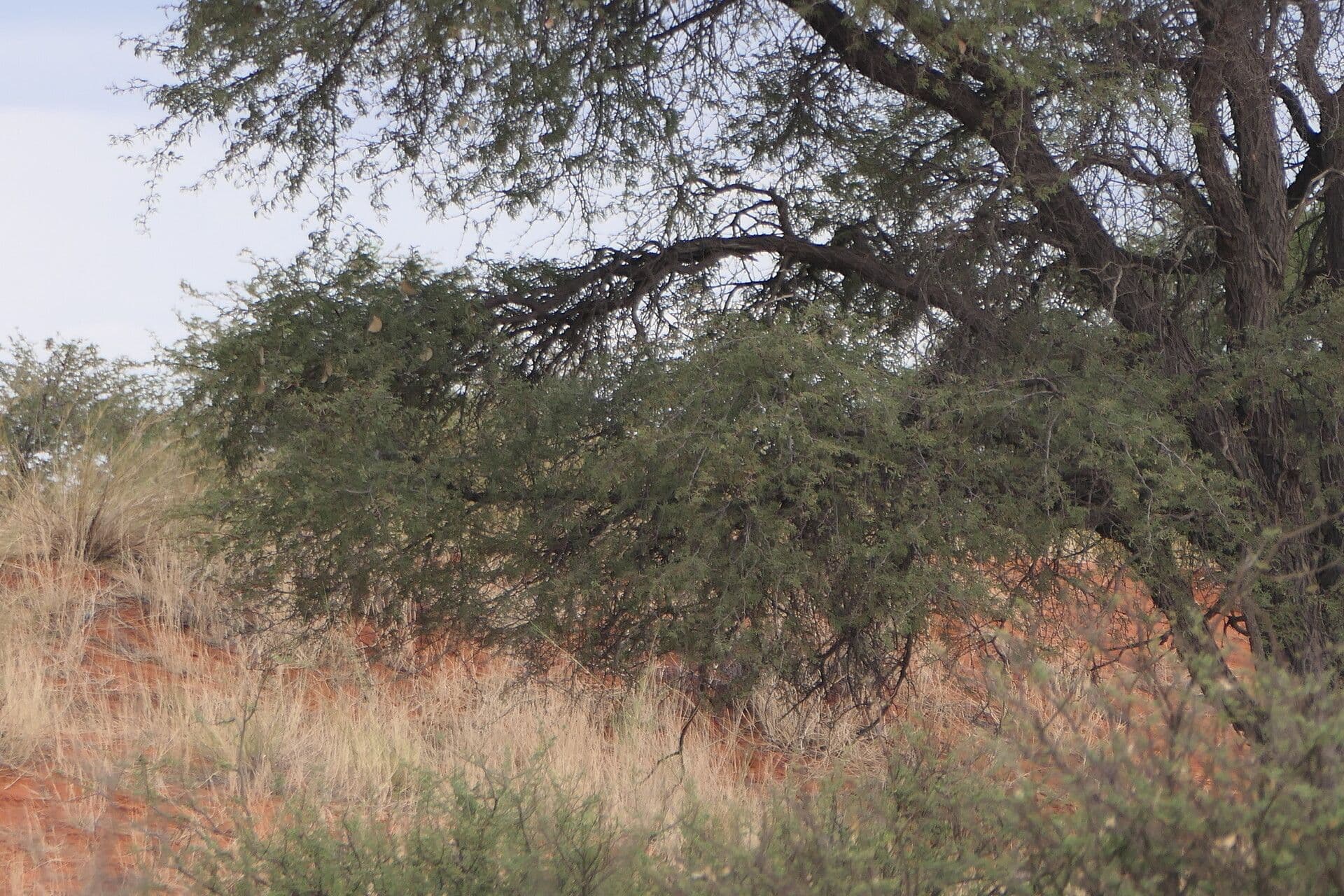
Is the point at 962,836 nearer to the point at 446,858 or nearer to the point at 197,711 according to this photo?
the point at 446,858

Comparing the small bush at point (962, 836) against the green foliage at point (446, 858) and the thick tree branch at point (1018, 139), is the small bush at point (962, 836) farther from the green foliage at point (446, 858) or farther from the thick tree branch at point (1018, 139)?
the thick tree branch at point (1018, 139)

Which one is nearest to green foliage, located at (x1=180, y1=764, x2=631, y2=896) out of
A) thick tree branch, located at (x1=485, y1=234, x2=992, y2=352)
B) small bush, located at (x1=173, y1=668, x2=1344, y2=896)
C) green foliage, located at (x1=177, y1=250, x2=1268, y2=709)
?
small bush, located at (x1=173, y1=668, x2=1344, y2=896)

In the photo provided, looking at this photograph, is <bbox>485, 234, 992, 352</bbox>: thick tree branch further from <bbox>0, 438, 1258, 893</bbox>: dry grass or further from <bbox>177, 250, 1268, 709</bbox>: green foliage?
<bbox>0, 438, 1258, 893</bbox>: dry grass

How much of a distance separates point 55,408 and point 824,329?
9.63 metres

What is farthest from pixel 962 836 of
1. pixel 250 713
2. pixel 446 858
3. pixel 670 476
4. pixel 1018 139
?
pixel 1018 139

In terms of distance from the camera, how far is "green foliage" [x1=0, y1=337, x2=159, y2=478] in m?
11.9

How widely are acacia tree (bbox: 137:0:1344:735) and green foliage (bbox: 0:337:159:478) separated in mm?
4760

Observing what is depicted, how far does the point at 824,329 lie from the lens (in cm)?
671

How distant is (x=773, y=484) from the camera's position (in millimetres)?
5793

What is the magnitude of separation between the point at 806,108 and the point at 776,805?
5.81 m

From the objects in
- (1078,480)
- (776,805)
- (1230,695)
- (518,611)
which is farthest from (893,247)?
(1230,695)

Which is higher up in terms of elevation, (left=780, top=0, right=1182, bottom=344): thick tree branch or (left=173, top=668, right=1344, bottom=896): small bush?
(left=780, top=0, right=1182, bottom=344): thick tree branch

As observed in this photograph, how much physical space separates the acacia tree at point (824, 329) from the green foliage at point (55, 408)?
4760 millimetres

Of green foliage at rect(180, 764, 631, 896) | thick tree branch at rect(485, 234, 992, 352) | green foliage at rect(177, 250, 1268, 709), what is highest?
thick tree branch at rect(485, 234, 992, 352)
